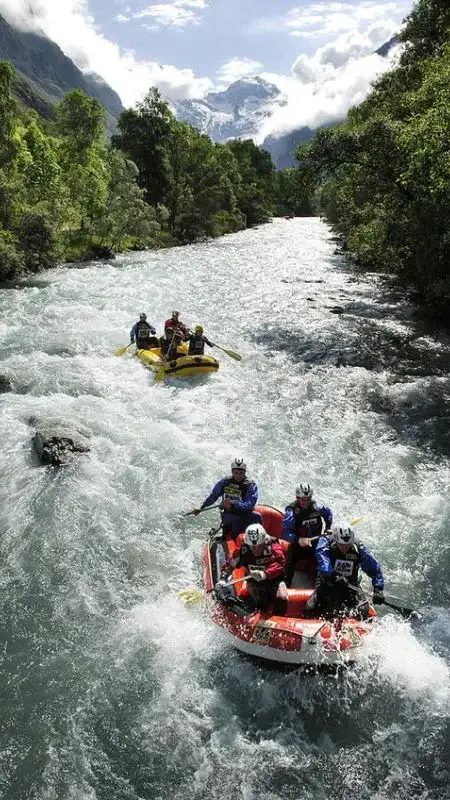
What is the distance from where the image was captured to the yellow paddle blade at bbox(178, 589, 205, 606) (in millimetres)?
8570

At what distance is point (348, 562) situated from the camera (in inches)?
324

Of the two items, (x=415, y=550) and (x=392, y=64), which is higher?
(x=392, y=64)

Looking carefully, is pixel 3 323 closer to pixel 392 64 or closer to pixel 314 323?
pixel 314 323

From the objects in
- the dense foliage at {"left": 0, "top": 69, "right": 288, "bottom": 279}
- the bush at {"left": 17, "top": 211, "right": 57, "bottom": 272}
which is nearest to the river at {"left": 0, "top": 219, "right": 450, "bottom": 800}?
the bush at {"left": 17, "top": 211, "right": 57, "bottom": 272}

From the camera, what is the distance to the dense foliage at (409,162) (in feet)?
54.3

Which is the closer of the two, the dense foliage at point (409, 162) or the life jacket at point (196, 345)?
the dense foliage at point (409, 162)

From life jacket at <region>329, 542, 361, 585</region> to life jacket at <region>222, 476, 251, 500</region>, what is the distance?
2.23 m

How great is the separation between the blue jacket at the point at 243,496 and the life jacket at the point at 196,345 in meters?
9.12

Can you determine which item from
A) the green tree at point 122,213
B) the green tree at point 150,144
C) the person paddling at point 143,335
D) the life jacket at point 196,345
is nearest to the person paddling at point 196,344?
the life jacket at point 196,345

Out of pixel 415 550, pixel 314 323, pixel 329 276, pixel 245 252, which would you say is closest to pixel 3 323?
pixel 314 323

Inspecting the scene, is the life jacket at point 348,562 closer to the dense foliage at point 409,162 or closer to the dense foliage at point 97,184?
the dense foliage at point 409,162

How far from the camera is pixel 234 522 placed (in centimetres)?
977

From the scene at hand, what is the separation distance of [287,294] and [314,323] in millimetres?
A: 6250

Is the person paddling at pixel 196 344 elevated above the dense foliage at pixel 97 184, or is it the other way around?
the dense foliage at pixel 97 184
